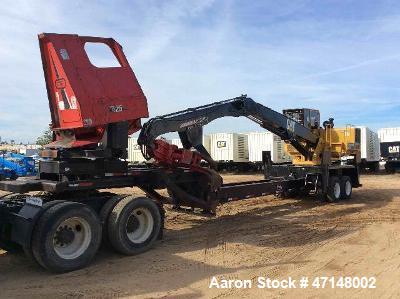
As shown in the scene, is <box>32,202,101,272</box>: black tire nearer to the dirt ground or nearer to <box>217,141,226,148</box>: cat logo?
the dirt ground

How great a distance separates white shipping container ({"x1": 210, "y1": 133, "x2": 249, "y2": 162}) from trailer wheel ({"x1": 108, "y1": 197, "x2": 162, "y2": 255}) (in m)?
27.1

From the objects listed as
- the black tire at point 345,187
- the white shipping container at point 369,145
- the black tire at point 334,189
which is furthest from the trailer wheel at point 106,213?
the white shipping container at point 369,145

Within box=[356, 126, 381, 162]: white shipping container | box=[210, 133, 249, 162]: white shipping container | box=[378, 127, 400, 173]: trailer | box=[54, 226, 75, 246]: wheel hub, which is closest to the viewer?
box=[54, 226, 75, 246]: wheel hub

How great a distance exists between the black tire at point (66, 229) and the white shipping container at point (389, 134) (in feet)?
104

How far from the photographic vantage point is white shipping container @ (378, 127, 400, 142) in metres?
34.5

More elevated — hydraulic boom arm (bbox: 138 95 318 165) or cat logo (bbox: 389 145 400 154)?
hydraulic boom arm (bbox: 138 95 318 165)

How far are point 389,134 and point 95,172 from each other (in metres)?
31.7

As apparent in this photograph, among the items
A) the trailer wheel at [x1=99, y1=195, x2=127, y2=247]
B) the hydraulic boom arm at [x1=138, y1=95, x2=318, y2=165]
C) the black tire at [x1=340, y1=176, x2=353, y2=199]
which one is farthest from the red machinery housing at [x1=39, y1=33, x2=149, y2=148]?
the black tire at [x1=340, y1=176, x2=353, y2=199]

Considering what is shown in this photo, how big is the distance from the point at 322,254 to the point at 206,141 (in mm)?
29898

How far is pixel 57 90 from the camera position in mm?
8070

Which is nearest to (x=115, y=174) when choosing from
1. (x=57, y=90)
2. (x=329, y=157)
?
(x=57, y=90)

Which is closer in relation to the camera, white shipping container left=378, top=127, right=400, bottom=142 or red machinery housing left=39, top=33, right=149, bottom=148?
red machinery housing left=39, top=33, right=149, bottom=148

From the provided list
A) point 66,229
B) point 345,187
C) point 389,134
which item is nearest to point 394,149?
point 389,134

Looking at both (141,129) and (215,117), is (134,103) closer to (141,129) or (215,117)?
(141,129)
